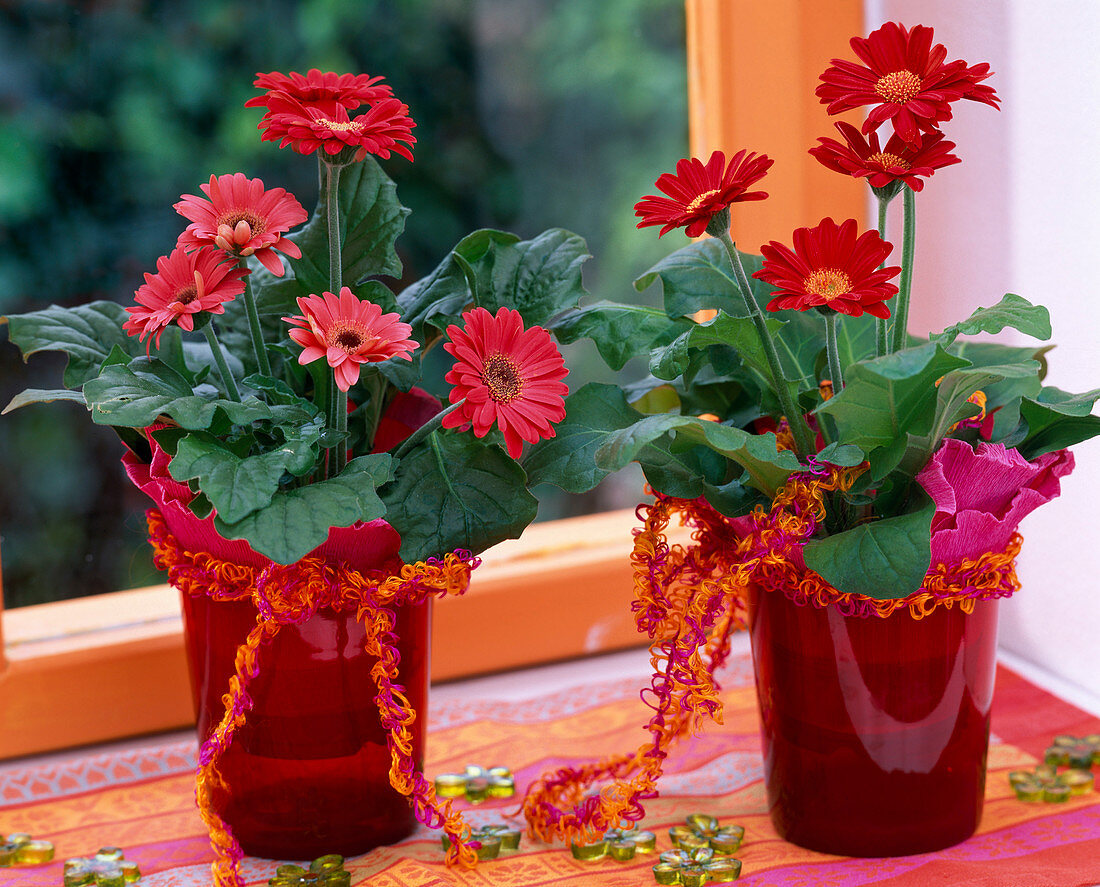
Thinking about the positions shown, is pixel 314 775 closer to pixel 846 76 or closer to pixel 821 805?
pixel 821 805

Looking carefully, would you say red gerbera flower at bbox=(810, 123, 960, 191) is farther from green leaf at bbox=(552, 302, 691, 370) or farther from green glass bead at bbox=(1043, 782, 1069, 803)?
green glass bead at bbox=(1043, 782, 1069, 803)

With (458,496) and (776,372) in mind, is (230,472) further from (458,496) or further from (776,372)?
(776,372)

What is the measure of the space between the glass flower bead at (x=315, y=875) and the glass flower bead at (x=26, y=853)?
156mm

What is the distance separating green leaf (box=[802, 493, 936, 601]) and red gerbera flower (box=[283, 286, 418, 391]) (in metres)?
0.24

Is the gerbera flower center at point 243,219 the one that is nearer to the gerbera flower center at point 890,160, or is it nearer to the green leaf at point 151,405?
the green leaf at point 151,405

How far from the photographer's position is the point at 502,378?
588 millimetres

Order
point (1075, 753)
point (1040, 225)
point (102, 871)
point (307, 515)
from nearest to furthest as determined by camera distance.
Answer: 1. point (307, 515)
2. point (102, 871)
3. point (1075, 753)
4. point (1040, 225)

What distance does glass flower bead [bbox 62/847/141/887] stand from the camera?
2.17 feet

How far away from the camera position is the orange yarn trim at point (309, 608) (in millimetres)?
615

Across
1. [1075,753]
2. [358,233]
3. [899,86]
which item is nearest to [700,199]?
[899,86]

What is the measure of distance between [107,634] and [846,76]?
667mm

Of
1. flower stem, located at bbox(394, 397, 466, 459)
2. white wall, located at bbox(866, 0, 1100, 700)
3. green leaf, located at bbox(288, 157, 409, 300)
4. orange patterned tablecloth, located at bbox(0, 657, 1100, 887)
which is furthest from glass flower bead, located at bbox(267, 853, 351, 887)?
white wall, located at bbox(866, 0, 1100, 700)

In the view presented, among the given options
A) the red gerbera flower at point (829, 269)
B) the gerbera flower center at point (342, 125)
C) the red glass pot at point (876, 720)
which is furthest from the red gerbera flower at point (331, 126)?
the red glass pot at point (876, 720)

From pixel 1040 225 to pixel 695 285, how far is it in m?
0.35
